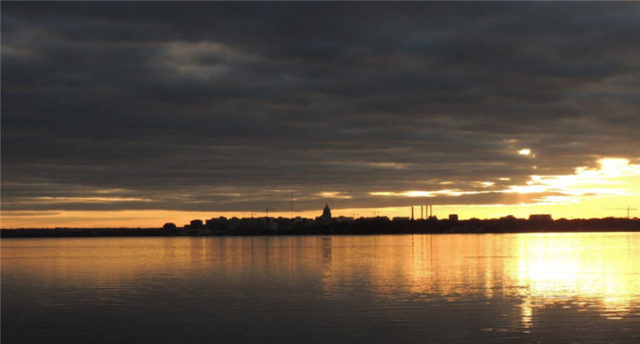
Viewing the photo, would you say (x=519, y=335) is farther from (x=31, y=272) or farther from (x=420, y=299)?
(x=31, y=272)

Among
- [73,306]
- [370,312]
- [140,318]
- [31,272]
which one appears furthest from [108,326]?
[31,272]

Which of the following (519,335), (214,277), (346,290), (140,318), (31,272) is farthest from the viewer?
(31,272)

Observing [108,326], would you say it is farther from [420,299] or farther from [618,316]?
[618,316]

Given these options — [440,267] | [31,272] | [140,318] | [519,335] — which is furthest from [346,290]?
[31,272]

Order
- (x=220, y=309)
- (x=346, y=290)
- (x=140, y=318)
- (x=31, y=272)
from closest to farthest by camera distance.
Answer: (x=140, y=318) < (x=220, y=309) < (x=346, y=290) < (x=31, y=272)

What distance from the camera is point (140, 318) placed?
51094 millimetres

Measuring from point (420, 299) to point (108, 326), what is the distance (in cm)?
2439

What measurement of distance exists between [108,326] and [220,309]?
31.8 feet

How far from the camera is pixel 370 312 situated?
5231cm

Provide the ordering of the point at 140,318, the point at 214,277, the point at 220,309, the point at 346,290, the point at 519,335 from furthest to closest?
the point at 214,277, the point at 346,290, the point at 220,309, the point at 140,318, the point at 519,335

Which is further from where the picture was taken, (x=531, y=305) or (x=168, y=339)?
(x=531, y=305)

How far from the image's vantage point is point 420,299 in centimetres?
6012

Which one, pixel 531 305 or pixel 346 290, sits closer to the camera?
pixel 531 305

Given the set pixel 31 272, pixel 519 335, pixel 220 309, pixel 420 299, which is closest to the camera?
pixel 519 335
